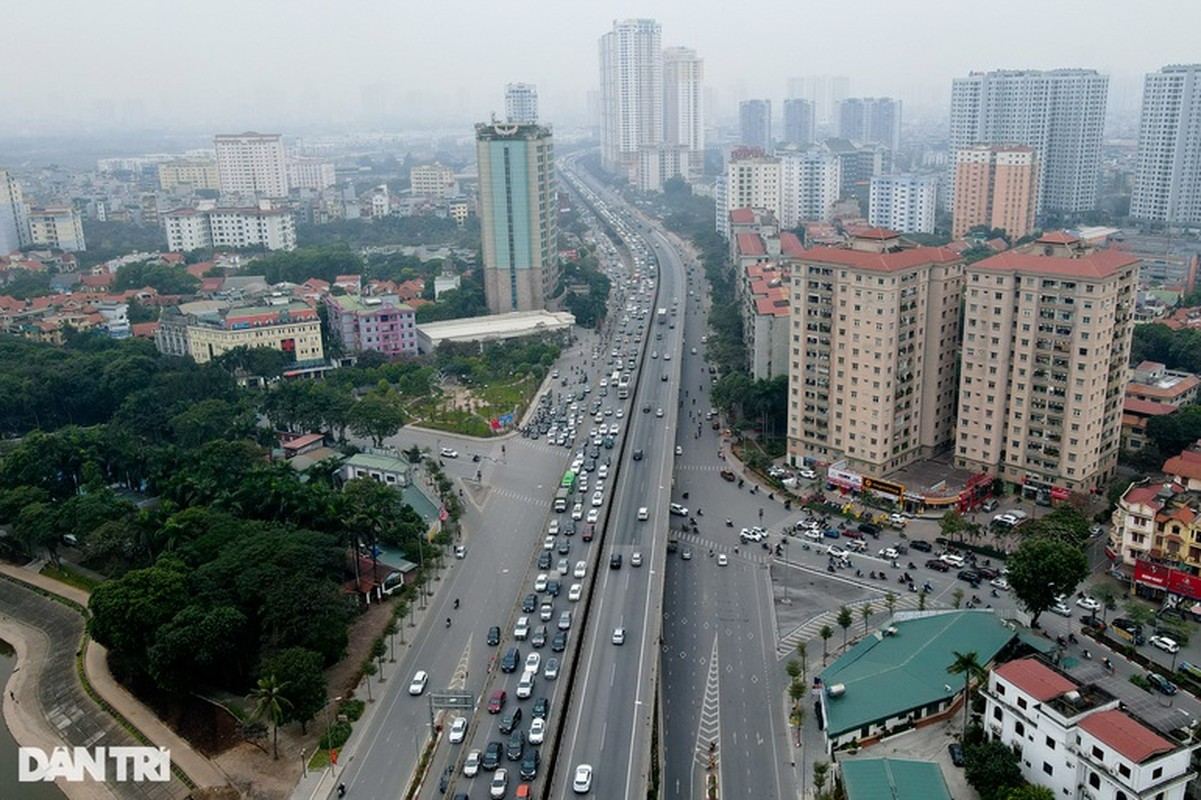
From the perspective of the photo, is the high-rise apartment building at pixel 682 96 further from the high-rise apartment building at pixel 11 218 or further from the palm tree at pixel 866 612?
the palm tree at pixel 866 612

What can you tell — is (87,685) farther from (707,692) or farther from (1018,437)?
(1018,437)

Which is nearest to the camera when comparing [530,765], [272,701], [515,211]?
[530,765]

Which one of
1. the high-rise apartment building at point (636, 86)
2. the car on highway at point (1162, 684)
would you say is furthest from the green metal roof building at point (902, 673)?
the high-rise apartment building at point (636, 86)

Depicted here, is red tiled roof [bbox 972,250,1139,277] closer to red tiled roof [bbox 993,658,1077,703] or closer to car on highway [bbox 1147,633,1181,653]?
car on highway [bbox 1147,633,1181,653]

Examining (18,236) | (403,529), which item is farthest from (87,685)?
(18,236)

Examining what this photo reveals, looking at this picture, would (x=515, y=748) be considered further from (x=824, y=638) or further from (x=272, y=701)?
(x=824, y=638)

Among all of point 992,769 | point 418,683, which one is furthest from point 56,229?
point 992,769
